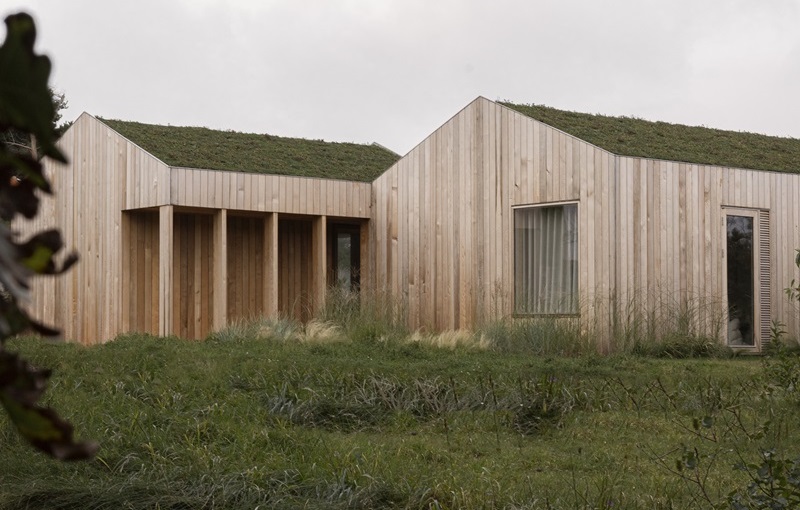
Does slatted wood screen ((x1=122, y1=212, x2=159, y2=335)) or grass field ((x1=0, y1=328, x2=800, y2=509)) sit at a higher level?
slatted wood screen ((x1=122, y1=212, x2=159, y2=335))

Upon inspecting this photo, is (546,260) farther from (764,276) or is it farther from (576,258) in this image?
(764,276)

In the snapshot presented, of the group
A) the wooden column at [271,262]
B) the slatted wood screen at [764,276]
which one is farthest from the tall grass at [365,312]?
the slatted wood screen at [764,276]

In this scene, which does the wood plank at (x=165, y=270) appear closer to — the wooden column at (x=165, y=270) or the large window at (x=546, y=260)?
the wooden column at (x=165, y=270)

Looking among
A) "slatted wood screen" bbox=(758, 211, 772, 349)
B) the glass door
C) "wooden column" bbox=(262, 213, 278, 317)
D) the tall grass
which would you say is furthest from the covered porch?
"slatted wood screen" bbox=(758, 211, 772, 349)

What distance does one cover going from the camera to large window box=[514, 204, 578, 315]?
38.8 feet

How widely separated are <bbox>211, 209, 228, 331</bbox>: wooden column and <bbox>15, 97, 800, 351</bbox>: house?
3 cm

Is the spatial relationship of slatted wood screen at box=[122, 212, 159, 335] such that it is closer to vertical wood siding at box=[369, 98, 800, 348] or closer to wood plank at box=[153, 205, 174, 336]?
wood plank at box=[153, 205, 174, 336]

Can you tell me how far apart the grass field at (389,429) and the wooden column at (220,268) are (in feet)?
11.3

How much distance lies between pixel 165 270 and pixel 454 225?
3.41 metres

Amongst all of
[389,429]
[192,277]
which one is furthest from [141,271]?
[389,429]

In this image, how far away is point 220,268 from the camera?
12922 mm

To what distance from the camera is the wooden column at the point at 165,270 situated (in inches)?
495

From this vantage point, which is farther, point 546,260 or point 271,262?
Result: point 271,262

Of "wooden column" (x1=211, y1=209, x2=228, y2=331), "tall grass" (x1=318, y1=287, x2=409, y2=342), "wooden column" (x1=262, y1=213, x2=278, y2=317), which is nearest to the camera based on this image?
"tall grass" (x1=318, y1=287, x2=409, y2=342)
